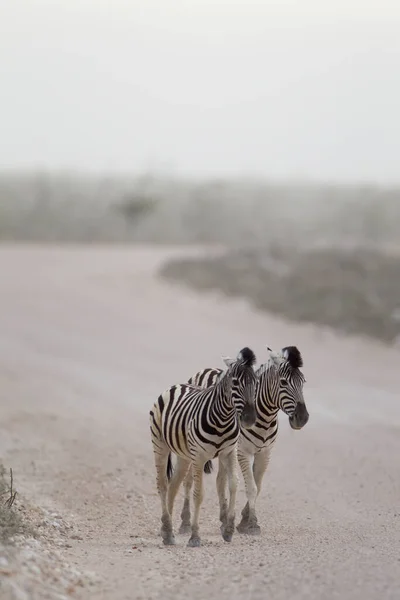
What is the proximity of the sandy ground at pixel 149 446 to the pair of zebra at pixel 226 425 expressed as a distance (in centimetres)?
34

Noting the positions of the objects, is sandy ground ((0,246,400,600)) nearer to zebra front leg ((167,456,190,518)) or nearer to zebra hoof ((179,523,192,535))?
Result: zebra hoof ((179,523,192,535))

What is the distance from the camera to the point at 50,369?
1797 cm

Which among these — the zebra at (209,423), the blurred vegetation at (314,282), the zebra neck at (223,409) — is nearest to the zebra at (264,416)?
the zebra at (209,423)

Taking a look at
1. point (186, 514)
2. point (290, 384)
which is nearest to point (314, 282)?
point (186, 514)

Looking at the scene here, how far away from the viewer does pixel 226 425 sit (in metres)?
8.12

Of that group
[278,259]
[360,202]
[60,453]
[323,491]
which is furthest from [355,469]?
[360,202]

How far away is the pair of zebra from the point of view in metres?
8.09

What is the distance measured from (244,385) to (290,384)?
68 centimetres

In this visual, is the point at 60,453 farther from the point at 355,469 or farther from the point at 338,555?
the point at 338,555

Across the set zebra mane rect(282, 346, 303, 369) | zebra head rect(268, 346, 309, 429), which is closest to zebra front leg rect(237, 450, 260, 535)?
zebra head rect(268, 346, 309, 429)

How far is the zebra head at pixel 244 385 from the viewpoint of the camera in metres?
7.90

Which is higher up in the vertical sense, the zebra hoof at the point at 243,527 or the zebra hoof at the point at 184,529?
the zebra hoof at the point at 243,527

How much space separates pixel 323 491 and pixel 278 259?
19161 millimetres

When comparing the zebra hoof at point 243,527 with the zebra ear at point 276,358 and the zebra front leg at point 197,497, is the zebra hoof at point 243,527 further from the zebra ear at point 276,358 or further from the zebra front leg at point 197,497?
the zebra ear at point 276,358
